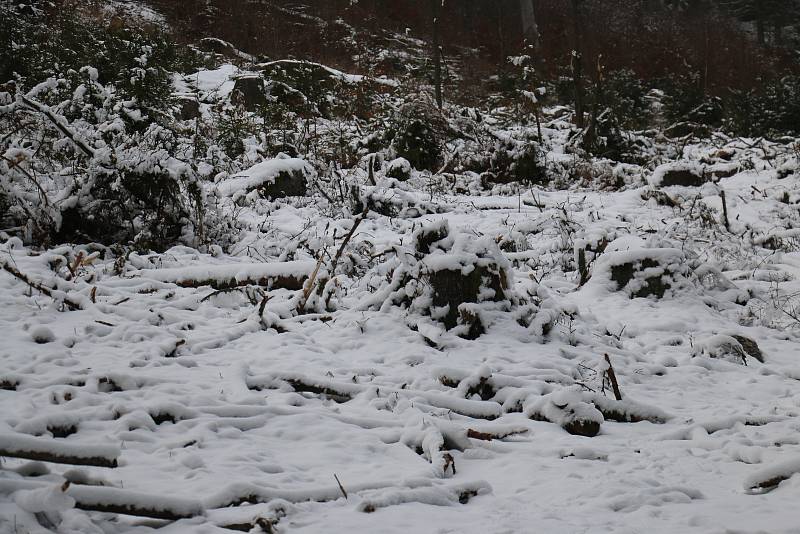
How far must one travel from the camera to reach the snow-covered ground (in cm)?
199

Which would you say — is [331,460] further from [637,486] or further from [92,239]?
[92,239]

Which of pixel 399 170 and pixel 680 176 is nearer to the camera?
pixel 680 176

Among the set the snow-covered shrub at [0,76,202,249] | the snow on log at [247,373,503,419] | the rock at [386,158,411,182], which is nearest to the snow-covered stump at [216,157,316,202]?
the rock at [386,158,411,182]

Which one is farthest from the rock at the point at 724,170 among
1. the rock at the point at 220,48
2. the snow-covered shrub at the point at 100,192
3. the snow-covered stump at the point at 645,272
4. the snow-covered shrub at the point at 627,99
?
the rock at the point at 220,48

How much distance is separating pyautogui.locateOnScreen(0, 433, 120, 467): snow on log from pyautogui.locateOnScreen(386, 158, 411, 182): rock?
831 centimetres

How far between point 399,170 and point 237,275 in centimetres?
542

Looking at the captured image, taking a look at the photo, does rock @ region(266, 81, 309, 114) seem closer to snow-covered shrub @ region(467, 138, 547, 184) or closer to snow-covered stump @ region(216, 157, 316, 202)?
snow-covered stump @ region(216, 157, 316, 202)

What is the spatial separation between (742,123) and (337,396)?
14915mm

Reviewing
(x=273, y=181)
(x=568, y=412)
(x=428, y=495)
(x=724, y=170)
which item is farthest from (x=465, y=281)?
(x=724, y=170)

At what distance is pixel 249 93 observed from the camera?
526 inches

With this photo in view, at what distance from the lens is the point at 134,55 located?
36.9ft

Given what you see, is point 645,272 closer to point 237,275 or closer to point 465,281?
point 465,281

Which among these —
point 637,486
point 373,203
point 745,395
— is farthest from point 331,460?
point 373,203

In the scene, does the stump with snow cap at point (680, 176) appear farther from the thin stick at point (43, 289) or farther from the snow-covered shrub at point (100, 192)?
the thin stick at point (43, 289)
